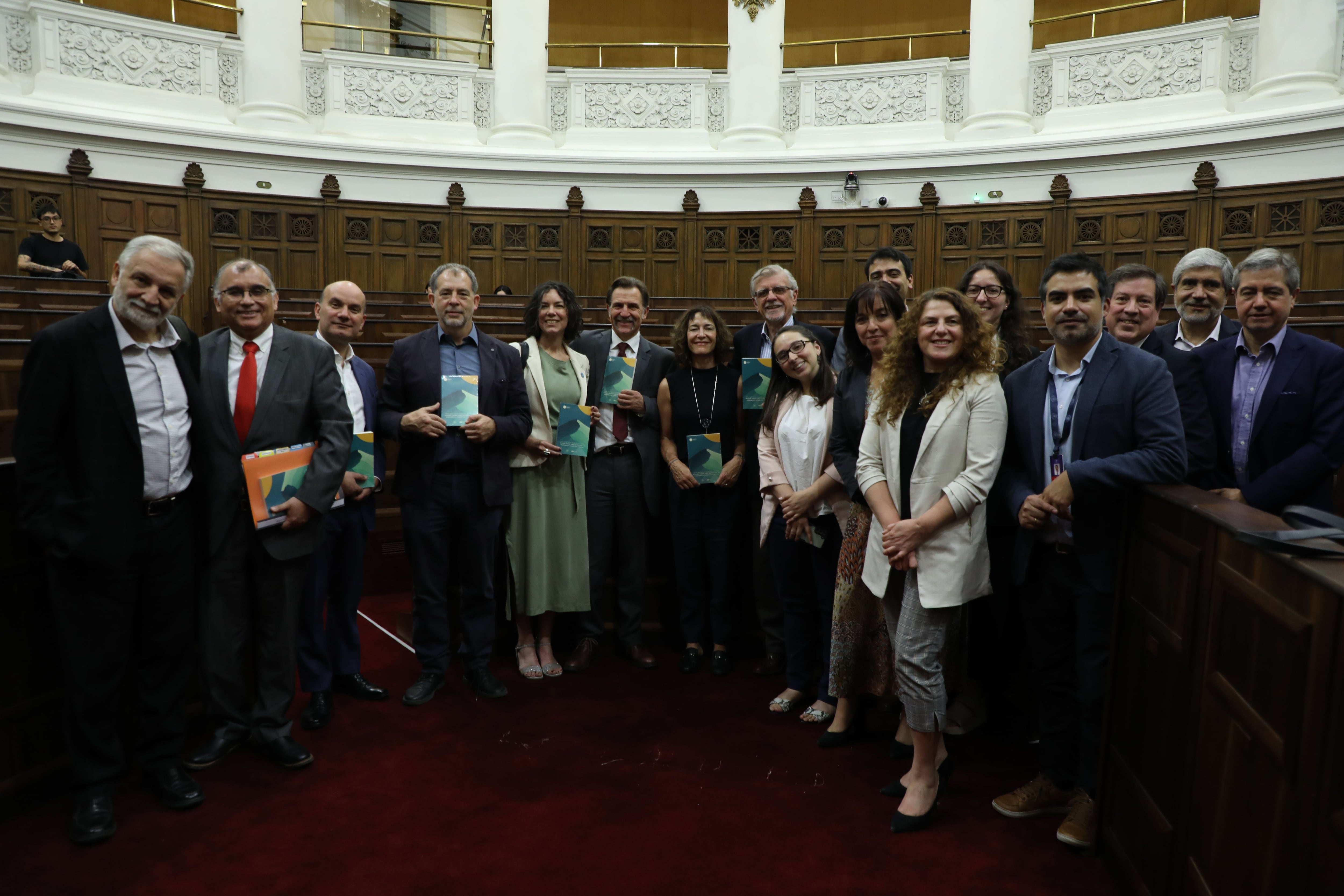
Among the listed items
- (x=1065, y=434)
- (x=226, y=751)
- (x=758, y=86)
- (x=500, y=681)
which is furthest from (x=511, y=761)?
(x=758, y=86)

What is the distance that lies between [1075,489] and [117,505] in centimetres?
214

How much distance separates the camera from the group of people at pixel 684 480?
6.28 feet

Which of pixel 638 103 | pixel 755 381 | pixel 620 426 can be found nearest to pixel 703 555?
pixel 620 426

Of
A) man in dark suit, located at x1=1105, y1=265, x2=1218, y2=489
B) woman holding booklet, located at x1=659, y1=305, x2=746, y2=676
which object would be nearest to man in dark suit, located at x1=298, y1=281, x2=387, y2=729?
woman holding booklet, located at x1=659, y1=305, x2=746, y2=676

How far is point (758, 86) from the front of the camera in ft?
27.6

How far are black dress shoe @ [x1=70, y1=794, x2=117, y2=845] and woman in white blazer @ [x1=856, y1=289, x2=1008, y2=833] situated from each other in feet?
5.94

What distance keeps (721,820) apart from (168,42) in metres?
8.59

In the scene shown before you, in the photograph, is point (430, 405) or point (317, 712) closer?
point (317, 712)

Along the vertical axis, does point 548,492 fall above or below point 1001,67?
below

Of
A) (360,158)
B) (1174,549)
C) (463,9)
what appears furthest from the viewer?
(463,9)

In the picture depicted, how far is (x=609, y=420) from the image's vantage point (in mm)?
3070

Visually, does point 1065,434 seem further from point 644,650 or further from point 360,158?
point 360,158

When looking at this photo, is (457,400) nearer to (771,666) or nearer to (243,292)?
(243,292)

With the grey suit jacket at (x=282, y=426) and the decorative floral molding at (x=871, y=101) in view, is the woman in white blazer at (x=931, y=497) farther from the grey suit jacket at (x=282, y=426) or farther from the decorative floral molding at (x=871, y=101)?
the decorative floral molding at (x=871, y=101)
